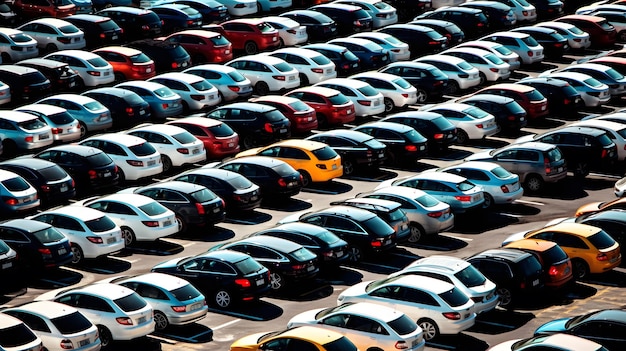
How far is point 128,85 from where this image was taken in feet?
157

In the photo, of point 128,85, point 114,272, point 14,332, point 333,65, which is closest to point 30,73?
point 128,85

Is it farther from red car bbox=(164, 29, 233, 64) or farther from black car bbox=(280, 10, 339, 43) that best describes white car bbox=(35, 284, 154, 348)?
black car bbox=(280, 10, 339, 43)

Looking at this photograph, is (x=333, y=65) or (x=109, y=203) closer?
(x=109, y=203)

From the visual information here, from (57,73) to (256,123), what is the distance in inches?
336

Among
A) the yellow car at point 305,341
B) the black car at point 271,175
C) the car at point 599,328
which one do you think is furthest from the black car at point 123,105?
the car at point 599,328

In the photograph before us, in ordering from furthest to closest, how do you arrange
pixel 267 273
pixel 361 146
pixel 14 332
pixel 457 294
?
pixel 361 146 < pixel 267 273 < pixel 457 294 < pixel 14 332

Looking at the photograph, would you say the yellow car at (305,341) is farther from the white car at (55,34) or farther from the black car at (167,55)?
the white car at (55,34)

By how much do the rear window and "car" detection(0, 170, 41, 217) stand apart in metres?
8.92

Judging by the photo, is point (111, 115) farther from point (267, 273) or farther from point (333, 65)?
point (267, 273)

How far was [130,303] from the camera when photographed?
29.6 metres

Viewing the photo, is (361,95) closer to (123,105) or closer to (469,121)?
(469,121)

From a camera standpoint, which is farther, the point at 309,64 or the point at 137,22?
the point at 137,22

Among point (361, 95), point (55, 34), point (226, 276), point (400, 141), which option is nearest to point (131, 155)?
point (400, 141)

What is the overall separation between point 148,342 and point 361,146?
47.4ft
